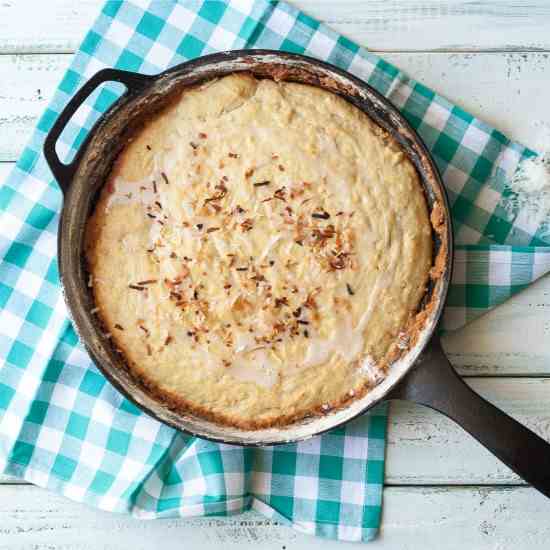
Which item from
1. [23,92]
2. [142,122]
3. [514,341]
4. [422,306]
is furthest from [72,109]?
[514,341]

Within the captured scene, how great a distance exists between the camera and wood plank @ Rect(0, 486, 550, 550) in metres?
1.71

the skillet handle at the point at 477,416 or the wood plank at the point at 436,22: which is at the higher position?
the wood plank at the point at 436,22

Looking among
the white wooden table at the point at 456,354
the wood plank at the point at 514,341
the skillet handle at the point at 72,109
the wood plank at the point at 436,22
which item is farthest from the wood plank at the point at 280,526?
the wood plank at the point at 436,22

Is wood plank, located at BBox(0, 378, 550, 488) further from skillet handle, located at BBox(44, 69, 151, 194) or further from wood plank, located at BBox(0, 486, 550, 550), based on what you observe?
skillet handle, located at BBox(44, 69, 151, 194)

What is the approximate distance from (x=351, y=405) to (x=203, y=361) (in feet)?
1.05

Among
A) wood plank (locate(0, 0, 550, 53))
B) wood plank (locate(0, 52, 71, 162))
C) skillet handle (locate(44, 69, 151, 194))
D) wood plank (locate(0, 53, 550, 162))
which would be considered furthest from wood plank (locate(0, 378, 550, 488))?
wood plank (locate(0, 52, 71, 162))

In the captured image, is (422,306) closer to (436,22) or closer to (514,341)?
(514,341)

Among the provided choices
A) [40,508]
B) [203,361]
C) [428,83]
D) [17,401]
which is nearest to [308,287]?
[203,361]

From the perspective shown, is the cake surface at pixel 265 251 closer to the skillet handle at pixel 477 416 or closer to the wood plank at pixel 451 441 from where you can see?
the skillet handle at pixel 477 416

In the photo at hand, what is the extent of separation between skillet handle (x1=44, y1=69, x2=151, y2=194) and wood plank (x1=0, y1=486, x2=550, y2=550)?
0.76 meters

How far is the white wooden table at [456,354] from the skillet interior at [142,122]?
239mm

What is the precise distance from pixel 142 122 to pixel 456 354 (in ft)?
2.85

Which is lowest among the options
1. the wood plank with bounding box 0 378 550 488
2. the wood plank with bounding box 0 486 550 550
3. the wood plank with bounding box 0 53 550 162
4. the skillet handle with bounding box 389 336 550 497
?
the wood plank with bounding box 0 486 550 550

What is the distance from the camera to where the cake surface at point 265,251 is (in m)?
1.49
